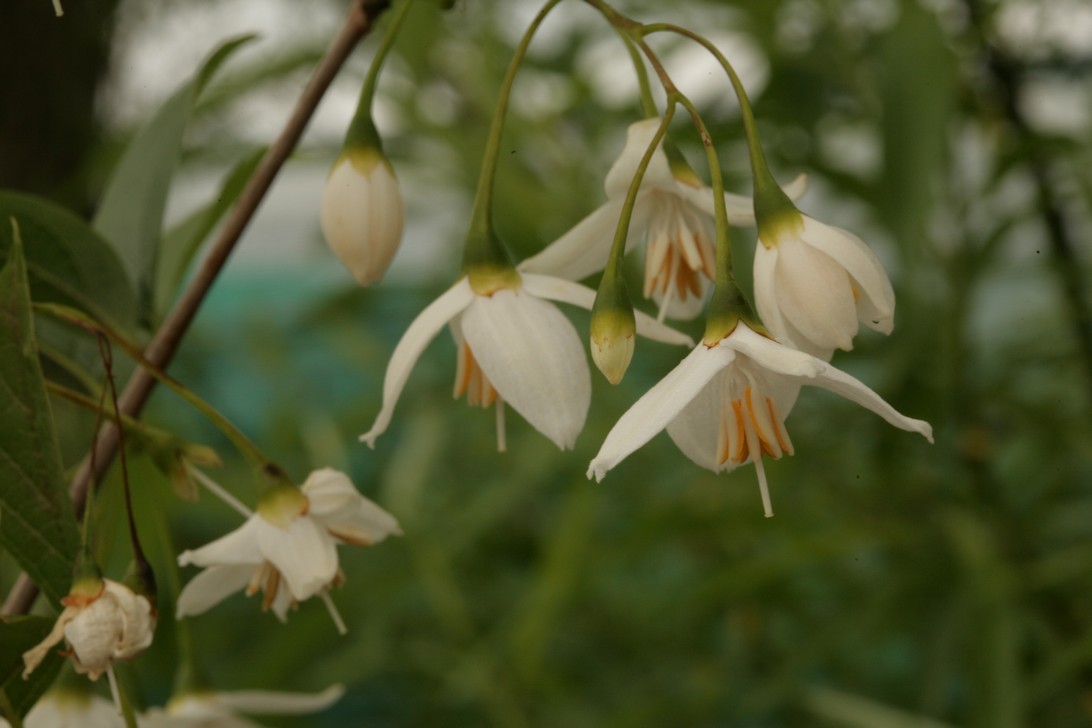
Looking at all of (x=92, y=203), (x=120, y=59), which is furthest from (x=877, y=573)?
(x=120, y=59)

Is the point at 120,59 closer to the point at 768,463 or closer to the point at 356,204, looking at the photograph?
the point at 768,463

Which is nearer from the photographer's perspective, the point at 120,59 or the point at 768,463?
the point at 768,463

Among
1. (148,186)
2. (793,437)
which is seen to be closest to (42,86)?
(793,437)

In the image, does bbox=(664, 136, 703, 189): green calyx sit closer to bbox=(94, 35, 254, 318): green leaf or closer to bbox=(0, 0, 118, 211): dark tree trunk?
bbox=(94, 35, 254, 318): green leaf

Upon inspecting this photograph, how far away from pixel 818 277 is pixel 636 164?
0.05 m

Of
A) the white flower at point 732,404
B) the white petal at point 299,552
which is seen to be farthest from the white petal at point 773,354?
the white petal at point 299,552

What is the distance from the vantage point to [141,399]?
31 cm

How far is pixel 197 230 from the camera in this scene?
0.39m

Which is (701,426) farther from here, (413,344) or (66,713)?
(66,713)

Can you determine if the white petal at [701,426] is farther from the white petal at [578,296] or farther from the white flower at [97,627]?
the white flower at [97,627]

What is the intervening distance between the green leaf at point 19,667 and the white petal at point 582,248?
0.14 meters

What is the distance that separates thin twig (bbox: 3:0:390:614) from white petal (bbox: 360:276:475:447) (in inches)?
2.4

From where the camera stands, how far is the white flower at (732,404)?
0.22 m

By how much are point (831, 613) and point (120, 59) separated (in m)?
1.21
